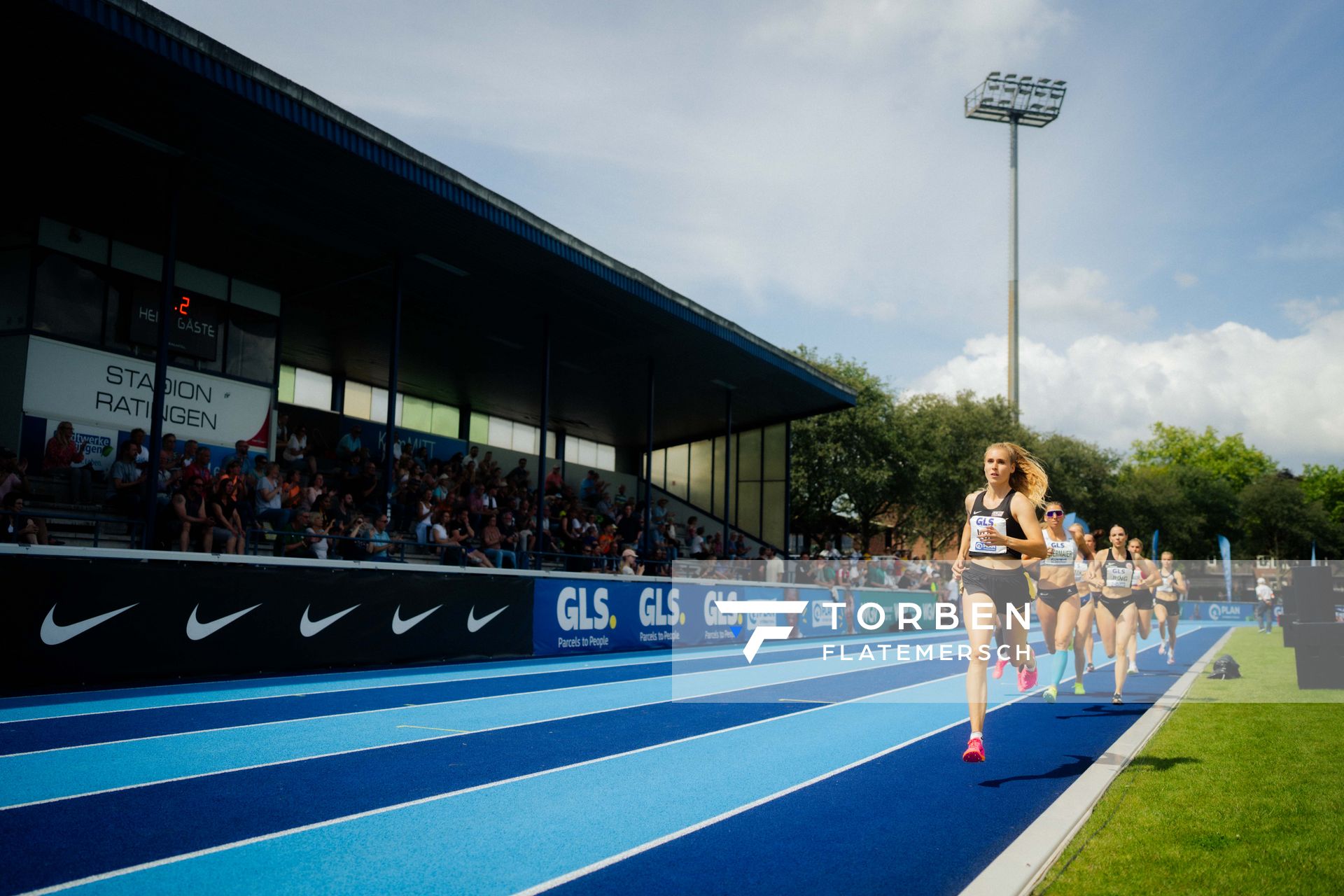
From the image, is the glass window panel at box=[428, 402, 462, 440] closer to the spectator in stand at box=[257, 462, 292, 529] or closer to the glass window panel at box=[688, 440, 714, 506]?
the glass window panel at box=[688, 440, 714, 506]

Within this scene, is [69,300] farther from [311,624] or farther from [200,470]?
[311,624]

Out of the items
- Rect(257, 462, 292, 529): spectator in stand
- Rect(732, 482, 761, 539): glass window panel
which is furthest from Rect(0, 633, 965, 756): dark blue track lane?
Rect(732, 482, 761, 539): glass window panel

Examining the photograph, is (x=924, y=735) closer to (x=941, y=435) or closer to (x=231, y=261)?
(x=231, y=261)

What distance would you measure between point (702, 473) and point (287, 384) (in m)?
14.9

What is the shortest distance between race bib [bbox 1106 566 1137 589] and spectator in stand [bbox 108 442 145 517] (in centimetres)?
1227

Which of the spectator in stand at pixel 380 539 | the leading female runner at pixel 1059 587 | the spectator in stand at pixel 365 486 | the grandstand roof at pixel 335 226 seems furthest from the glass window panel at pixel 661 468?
the leading female runner at pixel 1059 587

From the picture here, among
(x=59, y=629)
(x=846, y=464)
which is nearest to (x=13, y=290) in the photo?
(x=59, y=629)

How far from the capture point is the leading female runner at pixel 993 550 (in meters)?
6.77

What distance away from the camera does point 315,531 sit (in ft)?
44.9

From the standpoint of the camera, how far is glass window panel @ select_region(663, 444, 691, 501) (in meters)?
35.6

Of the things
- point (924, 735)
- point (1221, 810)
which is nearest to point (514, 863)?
point (1221, 810)

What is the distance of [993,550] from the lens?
7000mm

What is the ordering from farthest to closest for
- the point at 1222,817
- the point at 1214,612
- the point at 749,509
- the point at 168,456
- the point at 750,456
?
the point at 1214,612 < the point at 750,456 < the point at 749,509 < the point at 168,456 < the point at 1222,817

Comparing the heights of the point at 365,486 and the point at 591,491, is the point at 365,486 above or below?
below
